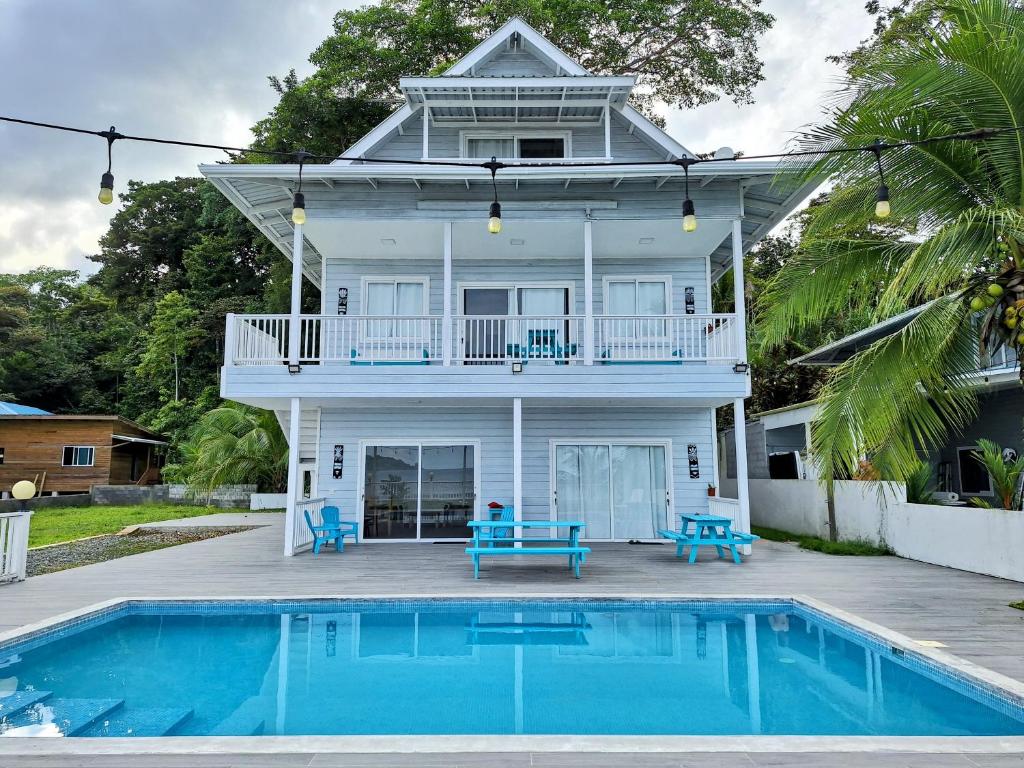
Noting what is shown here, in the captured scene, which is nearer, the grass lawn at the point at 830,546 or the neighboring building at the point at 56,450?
the grass lawn at the point at 830,546

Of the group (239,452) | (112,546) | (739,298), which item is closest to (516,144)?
(739,298)

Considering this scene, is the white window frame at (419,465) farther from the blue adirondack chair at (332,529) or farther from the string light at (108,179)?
the string light at (108,179)

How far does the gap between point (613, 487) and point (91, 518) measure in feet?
51.5

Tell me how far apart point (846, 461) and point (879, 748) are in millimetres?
4167

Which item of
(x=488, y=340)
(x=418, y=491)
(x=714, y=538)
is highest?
(x=488, y=340)

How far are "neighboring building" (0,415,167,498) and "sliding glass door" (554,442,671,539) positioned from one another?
21.7 meters

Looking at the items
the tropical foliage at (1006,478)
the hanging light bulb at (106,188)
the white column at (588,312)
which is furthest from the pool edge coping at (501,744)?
the white column at (588,312)

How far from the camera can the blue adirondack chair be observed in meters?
11.3

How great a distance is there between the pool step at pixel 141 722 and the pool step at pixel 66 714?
2.6 inches

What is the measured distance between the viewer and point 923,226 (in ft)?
24.6

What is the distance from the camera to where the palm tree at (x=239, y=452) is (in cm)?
2319

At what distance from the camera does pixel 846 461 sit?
7215 millimetres

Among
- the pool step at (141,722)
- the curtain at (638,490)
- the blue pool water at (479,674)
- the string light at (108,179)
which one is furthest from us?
the curtain at (638,490)

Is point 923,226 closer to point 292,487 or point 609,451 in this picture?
point 609,451
